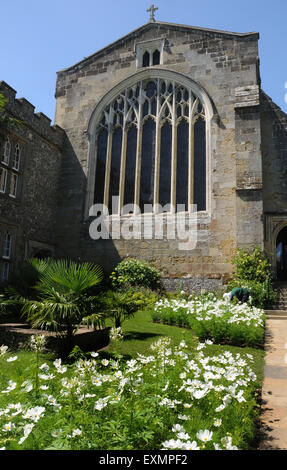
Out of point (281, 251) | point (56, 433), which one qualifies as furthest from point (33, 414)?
point (281, 251)

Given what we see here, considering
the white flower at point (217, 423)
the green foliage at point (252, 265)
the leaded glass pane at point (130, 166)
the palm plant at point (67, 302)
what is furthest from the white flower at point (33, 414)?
the leaded glass pane at point (130, 166)

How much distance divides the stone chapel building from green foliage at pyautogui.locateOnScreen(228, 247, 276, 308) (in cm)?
55

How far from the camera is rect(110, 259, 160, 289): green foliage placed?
12.8 meters

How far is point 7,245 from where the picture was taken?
12.4 m

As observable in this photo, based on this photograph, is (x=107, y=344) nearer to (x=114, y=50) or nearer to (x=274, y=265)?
(x=274, y=265)

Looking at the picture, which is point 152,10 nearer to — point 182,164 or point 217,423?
point 182,164

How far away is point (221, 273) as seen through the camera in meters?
12.6

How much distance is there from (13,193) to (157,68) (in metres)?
A: 8.46

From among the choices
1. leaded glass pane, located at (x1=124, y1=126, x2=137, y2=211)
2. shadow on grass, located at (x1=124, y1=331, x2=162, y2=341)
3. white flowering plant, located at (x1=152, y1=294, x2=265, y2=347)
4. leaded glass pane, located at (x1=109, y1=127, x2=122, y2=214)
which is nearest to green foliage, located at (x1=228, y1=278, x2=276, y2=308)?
white flowering plant, located at (x1=152, y1=294, x2=265, y2=347)

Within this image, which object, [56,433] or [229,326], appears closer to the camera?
[56,433]

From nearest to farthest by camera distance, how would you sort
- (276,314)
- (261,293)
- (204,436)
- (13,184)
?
(204,436)
(276,314)
(261,293)
(13,184)

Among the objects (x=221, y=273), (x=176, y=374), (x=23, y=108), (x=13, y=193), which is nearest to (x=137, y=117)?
(x=23, y=108)

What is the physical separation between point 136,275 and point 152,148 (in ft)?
19.1

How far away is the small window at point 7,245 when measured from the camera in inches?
480
